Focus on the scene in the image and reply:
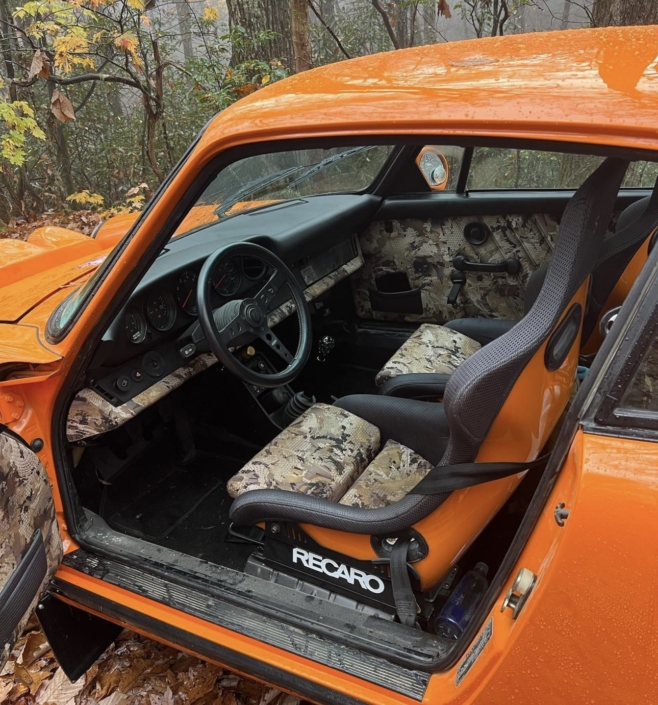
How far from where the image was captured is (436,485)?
140cm

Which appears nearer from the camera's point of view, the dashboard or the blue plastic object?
the blue plastic object

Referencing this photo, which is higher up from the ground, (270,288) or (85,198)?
(270,288)

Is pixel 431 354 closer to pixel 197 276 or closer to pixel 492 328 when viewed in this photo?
pixel 492 328

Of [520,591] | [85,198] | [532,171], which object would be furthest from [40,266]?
[85,198]

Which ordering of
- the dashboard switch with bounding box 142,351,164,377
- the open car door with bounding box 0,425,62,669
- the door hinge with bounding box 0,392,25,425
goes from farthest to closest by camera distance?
the dashboard switch with bounding box 142,351,164,377 < the door hinge with bounding box 0,392,25,425 < the open car door with bounding box 0,425,62,669

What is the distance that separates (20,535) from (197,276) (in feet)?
3.63

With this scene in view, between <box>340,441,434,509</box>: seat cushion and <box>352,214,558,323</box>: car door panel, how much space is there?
1.33 meters

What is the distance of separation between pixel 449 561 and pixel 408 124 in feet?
3.62

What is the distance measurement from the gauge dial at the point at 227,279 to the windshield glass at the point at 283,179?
9.4 inches

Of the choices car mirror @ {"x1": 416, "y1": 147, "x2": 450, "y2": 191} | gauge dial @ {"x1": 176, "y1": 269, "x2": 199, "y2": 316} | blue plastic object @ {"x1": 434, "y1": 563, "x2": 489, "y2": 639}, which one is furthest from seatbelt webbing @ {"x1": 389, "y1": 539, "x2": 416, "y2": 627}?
car mirror @ {"x1": 416, "y1": 147, "x2": 450, "y2": 191}

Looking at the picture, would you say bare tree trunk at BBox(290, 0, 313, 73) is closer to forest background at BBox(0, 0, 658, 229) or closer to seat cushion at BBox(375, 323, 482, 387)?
forest background at BBox(0, 0, 658, 229)

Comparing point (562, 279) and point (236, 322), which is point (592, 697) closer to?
point (562, 279)

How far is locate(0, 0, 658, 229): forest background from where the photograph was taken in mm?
5539

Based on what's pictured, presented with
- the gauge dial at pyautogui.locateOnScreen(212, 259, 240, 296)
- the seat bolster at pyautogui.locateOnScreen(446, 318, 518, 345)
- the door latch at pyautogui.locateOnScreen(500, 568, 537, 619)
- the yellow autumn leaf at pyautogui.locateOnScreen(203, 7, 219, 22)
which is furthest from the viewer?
the yellow autumn leaf at pyautogui.locateOnScreen(203, 7, 219, 22)
